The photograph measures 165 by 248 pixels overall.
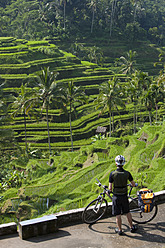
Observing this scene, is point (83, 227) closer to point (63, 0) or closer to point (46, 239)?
point (46, 239)

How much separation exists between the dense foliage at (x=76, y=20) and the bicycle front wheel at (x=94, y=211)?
288ft

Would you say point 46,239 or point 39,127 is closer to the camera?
point 46,239

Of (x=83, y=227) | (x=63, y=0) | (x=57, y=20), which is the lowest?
(x=83, y=227)

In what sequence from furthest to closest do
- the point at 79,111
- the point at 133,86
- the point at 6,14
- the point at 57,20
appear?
the point at 6,14 < the point at 57,20 < the point at 79,111 < the point at 133,86

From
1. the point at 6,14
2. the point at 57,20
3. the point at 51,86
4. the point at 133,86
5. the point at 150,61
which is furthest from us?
the point at 6,14

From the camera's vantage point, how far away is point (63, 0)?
102 metres

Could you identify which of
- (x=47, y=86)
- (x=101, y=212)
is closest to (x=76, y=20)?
(x=47, y=86)

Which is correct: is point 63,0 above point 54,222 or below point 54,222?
above

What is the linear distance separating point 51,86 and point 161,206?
24.6 metres

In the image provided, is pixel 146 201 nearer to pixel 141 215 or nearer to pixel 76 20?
pixel 141 215

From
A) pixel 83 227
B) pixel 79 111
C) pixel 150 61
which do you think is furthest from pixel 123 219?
pixel 150 61

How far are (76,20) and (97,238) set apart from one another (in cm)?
10540

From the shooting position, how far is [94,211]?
8.39 m

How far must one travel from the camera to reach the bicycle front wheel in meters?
8.33
